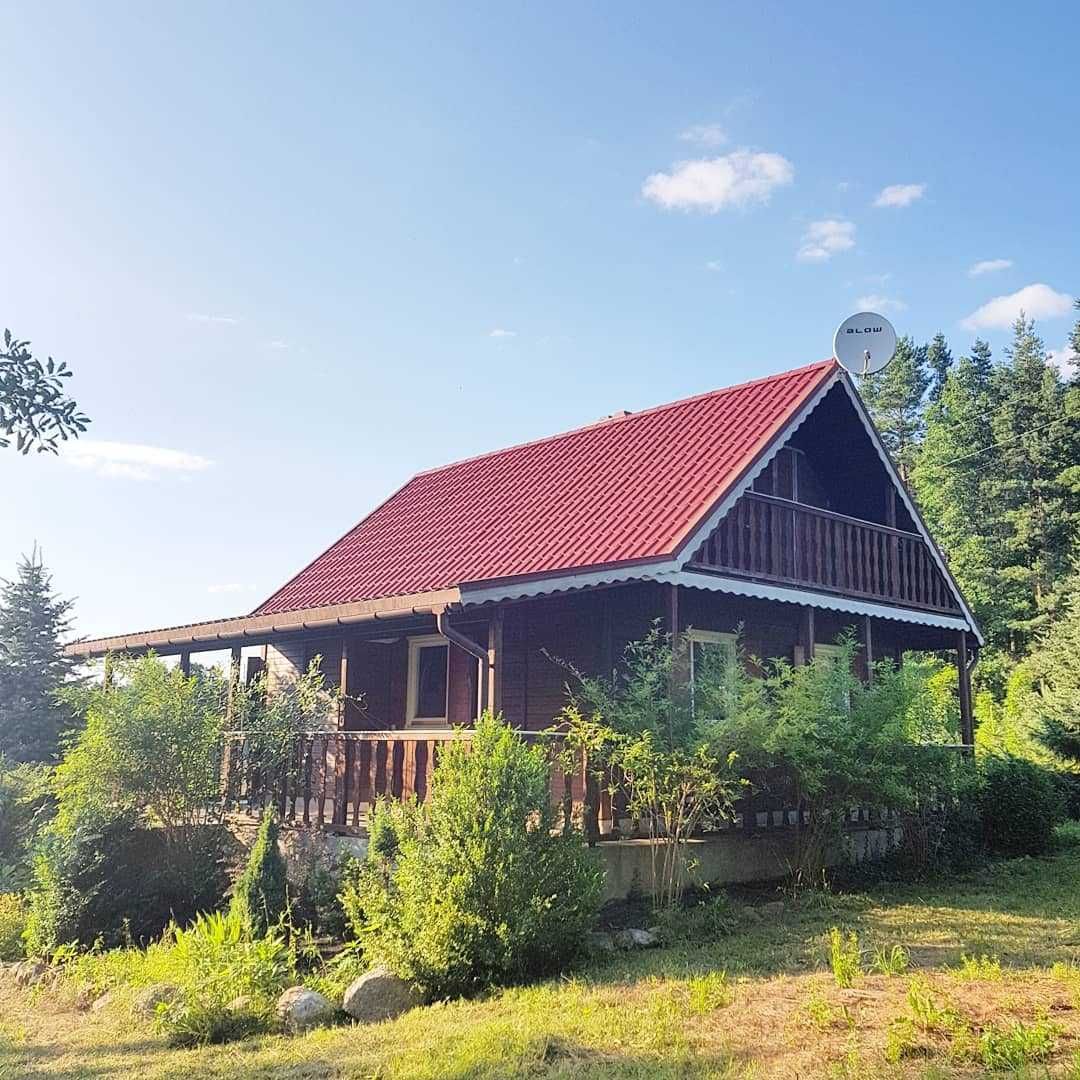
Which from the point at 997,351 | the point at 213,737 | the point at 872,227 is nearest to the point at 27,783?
the point at 213,737

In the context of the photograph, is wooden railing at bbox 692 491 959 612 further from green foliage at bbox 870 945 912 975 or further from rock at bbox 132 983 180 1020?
rock at bbox 132 983 180 1020

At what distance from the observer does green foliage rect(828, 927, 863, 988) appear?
23.1ft

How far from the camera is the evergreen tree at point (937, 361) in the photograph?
60250mm

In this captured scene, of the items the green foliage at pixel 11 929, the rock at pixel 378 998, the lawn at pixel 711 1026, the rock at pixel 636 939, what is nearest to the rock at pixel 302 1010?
the rock at pixel 378 998

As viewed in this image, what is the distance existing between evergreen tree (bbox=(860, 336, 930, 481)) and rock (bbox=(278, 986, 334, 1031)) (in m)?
52.9

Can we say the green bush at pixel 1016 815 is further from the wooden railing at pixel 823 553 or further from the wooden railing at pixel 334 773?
the wooden railing at pixel 334 773

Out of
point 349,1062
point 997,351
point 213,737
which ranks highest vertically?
point 997,351

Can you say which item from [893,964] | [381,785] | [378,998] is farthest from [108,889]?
[893,964]

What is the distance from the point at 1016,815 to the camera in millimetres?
13984

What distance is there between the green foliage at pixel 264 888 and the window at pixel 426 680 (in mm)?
Result: 5915

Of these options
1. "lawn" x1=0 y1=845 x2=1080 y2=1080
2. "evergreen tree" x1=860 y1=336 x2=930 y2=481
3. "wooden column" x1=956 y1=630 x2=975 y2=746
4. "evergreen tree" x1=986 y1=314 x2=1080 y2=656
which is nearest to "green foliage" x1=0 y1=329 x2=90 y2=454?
"lawn" x1=0 y1=845 x2=1080 y2=1080

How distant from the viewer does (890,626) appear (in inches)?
729

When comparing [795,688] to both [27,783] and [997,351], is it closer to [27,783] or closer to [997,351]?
[27,783]

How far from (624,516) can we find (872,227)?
478 centimetres
